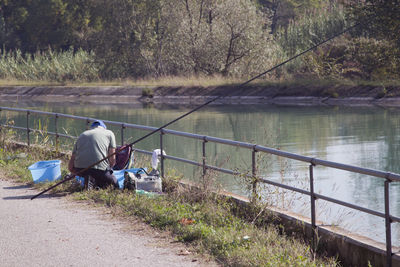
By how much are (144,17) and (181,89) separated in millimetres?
11516

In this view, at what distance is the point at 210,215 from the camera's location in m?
7.96

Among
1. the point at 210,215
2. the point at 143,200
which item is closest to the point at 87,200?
the point at 143,200

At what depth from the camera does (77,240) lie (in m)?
7.07

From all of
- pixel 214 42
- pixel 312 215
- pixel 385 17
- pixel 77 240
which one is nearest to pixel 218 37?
pixel 214 42

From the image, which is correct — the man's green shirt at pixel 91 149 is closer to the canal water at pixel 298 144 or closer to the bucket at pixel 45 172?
the bucket at pixel 45 172

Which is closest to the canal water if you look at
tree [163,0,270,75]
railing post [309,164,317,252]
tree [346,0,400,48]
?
railing post [309,164,317,252]

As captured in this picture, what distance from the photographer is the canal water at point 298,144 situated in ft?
36.9

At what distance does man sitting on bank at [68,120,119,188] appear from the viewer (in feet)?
32.6

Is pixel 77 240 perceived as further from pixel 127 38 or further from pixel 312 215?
pixel 127 38

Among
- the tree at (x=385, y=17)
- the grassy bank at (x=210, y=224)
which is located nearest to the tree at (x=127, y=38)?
the tree at (x=385, y=17)

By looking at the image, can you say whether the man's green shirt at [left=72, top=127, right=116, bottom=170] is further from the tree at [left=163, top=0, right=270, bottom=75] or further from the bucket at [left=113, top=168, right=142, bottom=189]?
the tree at [left=163, top=0, right=270, bottom=75]

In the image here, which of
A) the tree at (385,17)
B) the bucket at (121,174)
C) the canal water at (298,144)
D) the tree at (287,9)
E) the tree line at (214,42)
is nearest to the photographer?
the bucket at (121,174)

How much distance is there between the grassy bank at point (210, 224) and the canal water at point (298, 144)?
67 centimetres

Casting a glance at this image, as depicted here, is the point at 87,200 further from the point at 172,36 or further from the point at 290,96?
the point at 172,36
